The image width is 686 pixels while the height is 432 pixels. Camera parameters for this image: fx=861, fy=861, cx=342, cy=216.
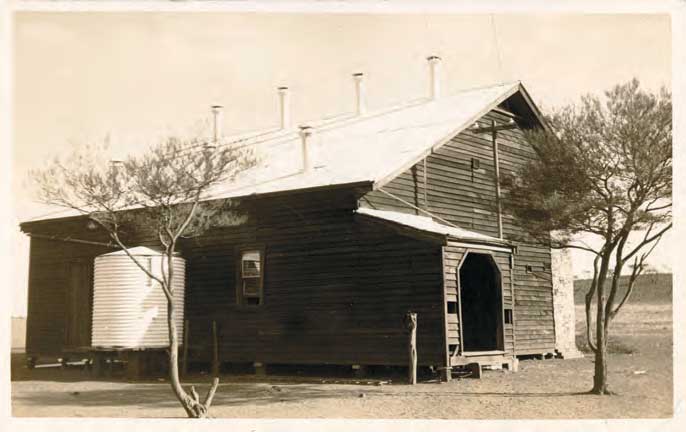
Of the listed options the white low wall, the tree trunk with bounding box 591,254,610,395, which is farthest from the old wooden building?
the tree trunk with bounding box 591,254,610,395

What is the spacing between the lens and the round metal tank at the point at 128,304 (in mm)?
21547

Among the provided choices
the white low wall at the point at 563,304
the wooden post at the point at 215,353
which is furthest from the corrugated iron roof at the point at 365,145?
the white low wall at the point at 563,304

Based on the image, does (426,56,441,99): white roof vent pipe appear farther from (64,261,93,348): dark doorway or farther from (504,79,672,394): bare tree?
(64,261,93,348): dark doorway

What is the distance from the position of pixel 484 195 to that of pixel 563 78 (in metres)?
6.23

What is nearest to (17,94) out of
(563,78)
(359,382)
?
(359,382)

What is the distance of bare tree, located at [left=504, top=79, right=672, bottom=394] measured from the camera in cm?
1605

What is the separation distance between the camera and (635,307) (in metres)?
21.2

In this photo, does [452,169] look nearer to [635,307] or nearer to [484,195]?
[484,195]

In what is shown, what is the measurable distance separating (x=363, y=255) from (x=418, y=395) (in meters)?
4.18

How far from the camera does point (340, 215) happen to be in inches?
792

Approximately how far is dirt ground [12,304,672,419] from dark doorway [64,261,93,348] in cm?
345

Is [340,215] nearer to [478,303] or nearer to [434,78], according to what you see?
[478,303]

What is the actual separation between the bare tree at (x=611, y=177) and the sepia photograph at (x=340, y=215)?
46 millimetres

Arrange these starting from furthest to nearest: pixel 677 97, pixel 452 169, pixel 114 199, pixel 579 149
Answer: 1. pixel 452 169
2. pixel 114 199
3. pixel 579 149
4. pixel 677 97
